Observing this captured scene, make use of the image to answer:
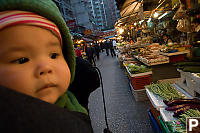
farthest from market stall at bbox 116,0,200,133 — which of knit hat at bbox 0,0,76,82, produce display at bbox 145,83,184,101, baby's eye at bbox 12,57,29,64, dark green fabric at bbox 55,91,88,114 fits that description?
baby's eye at bbox 12,57,29,64

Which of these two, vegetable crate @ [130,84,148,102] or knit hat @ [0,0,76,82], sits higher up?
knit hat @ [0,0,76,82]

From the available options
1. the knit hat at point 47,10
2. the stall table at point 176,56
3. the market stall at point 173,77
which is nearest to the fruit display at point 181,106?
the market stall at point 173,77

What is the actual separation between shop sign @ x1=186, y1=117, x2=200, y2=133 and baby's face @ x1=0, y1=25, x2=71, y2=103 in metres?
1.38

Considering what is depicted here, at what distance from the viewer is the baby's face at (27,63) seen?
0.57 m

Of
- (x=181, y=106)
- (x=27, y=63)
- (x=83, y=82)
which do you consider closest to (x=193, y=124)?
(x=181, y=106)

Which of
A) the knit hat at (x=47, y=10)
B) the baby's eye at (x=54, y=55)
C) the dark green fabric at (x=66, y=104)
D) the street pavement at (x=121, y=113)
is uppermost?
the knit hat at (x=47, y=10)

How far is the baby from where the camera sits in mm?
570

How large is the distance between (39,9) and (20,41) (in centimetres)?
23

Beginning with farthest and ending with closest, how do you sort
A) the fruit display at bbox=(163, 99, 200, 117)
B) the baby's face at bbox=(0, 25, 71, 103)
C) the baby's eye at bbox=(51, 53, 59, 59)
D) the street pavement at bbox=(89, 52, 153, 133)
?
1. the street pavement at bbox=(89, 52, 153, 133)
2. the fruit display at bbox=(163, 99, 200, 117)
3. the baby's eye at bbox=(51, 53, 59, 59)
4. the baby's face at bbox=(0, 25, 71, 103)

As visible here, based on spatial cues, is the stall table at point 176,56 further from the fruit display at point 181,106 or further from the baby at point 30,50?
the baby at point 30,50

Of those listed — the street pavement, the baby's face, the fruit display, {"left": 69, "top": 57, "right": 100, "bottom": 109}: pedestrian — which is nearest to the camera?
the baby's face

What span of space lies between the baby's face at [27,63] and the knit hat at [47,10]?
0.11 m

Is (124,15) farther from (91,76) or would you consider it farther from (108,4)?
(108,4)

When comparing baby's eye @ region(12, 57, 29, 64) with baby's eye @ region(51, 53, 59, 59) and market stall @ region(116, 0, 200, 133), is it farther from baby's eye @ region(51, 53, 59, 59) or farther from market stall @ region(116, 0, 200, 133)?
market stall @ region(116, 0, 200, 133)
